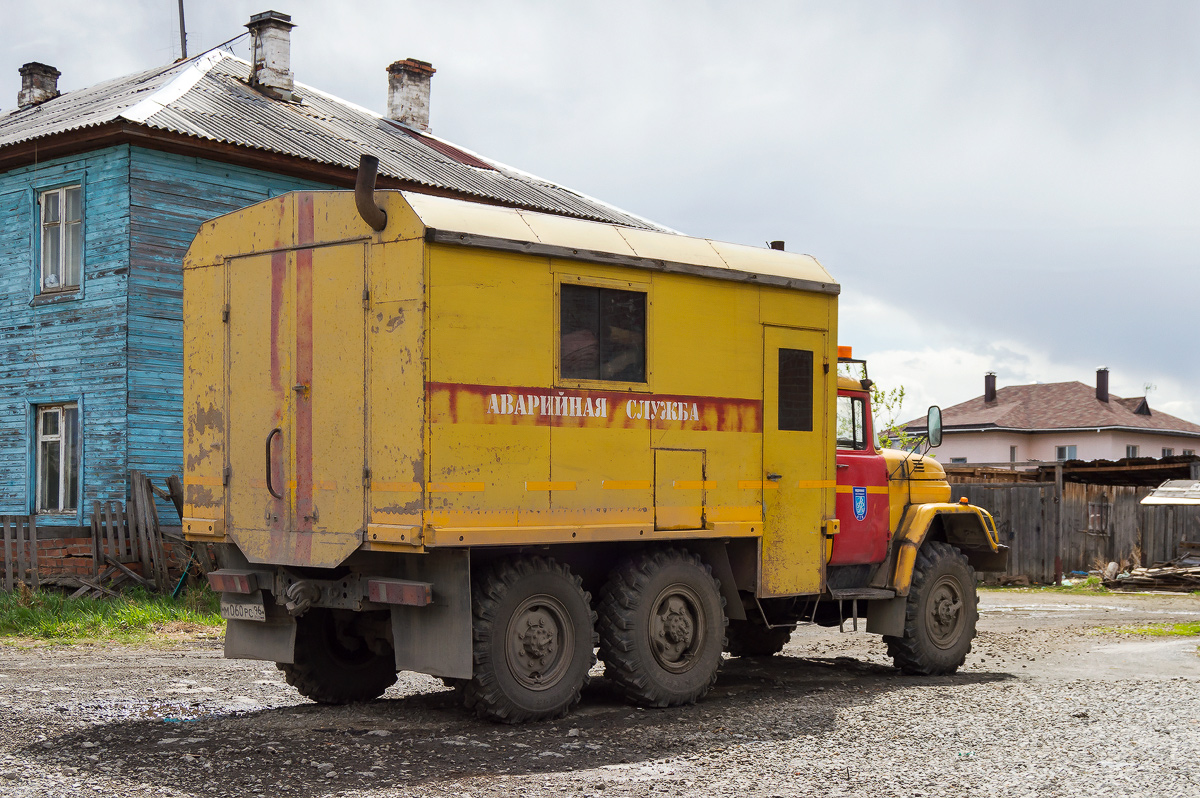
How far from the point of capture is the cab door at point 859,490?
11.0 metres

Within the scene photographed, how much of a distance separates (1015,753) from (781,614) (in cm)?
367

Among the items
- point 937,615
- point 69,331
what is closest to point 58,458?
point 69,331

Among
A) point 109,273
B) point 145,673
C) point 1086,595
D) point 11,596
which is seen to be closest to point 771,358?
point 145,673

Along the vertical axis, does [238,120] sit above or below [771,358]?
above

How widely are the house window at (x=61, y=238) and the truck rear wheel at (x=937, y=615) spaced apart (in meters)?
13.4

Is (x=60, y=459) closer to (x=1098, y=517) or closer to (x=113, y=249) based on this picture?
(x=113, y=249)

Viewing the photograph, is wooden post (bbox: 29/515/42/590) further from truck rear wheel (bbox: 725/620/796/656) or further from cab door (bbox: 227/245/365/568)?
truck rear wheel (bbox: 725/620/796/656)

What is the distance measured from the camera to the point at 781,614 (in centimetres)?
1112

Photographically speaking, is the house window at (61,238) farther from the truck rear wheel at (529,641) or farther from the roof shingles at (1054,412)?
the roof shingles at (1054,412)

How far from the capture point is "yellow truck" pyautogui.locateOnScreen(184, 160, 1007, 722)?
8.14m

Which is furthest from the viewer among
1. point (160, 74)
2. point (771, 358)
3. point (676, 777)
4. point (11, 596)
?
point (160, 74)

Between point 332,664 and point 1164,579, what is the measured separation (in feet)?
64.9

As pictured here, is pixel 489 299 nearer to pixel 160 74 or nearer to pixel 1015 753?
pixel 1015 753

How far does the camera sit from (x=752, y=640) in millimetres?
12625
